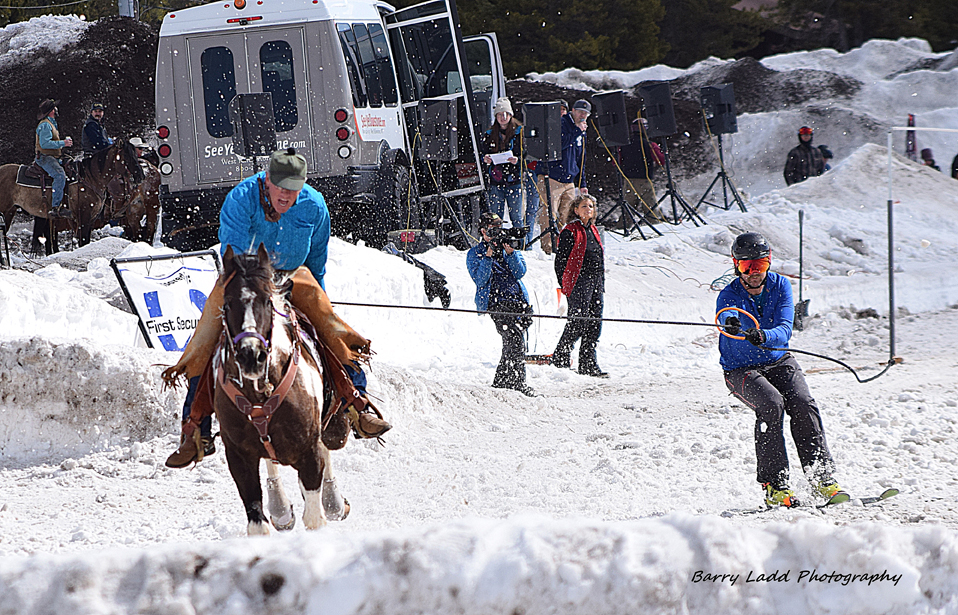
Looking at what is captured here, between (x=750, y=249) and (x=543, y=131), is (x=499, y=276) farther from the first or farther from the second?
(x=543, y=131)

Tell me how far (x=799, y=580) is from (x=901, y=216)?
20.5 meters

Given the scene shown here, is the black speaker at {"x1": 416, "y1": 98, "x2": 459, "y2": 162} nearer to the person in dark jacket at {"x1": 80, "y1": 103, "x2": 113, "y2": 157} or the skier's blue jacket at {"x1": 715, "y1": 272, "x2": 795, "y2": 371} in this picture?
the person in dark jacket at {"x1": 80, "y1": 103, "x2": 113, "y2": 157}

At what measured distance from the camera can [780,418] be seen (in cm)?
510

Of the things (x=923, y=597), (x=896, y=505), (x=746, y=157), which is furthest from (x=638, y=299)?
(x=746, y=157)

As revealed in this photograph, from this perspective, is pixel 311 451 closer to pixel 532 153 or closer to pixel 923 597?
pixel 923 597

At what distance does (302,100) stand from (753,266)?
8120 millimetres

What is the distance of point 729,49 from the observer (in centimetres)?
3641

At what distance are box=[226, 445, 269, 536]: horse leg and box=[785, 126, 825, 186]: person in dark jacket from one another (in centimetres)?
2155

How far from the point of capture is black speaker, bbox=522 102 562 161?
47.4 feet

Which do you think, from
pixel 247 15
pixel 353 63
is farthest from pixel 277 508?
pixel 247 15

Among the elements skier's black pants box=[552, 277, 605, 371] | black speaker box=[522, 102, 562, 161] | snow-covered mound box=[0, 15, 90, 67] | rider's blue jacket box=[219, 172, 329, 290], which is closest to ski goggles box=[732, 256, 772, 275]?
rider's blue jacket box=[219, 172, 329, 290]

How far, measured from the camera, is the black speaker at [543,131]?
1445cm

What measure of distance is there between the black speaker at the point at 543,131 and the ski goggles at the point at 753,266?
30.9ft

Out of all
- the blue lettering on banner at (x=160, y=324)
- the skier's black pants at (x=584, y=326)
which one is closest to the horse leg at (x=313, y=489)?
the blue lettering on banner at (x=160, y=324)
